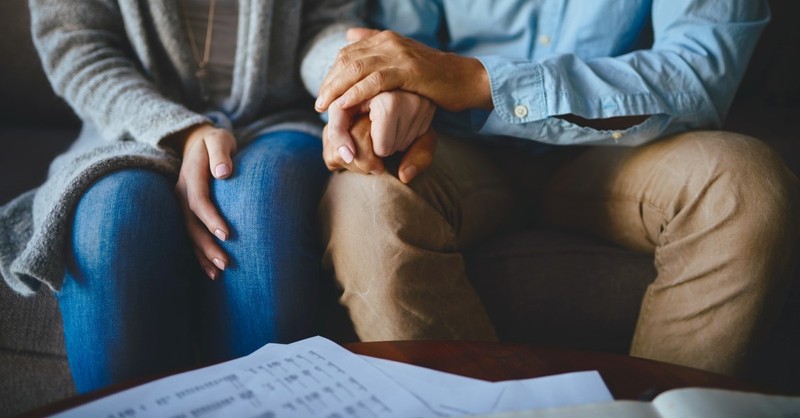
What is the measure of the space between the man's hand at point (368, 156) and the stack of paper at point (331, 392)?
293mm

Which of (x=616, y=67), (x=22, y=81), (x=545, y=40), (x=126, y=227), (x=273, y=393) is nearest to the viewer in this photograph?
(x=273, y=393)

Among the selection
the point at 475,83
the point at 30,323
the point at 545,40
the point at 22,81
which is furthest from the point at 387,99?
the point at 22,81

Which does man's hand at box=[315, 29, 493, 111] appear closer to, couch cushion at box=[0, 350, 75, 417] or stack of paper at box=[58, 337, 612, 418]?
stack of paper at box=[58, 337, 612, 418]

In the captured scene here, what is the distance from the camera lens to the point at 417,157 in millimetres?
731

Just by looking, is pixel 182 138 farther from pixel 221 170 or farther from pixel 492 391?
pixel 492 391

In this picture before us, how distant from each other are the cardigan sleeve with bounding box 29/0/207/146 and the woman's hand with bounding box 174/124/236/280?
0.05 metres

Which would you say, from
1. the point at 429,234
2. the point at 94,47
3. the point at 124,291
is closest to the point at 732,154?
the point at 429,234

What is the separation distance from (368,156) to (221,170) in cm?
18

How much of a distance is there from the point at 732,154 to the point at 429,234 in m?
0.38

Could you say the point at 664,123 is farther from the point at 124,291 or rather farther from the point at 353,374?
the point at 124,291

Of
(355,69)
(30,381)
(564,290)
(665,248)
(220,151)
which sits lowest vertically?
(30,381)

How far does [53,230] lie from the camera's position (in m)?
0.62

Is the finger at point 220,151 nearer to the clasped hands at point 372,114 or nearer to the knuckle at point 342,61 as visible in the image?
the clasped hands at point 372,114

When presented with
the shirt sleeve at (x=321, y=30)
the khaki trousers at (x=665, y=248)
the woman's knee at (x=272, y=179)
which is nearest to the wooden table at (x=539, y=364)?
the khaki trousers at (x=665, y=248)
